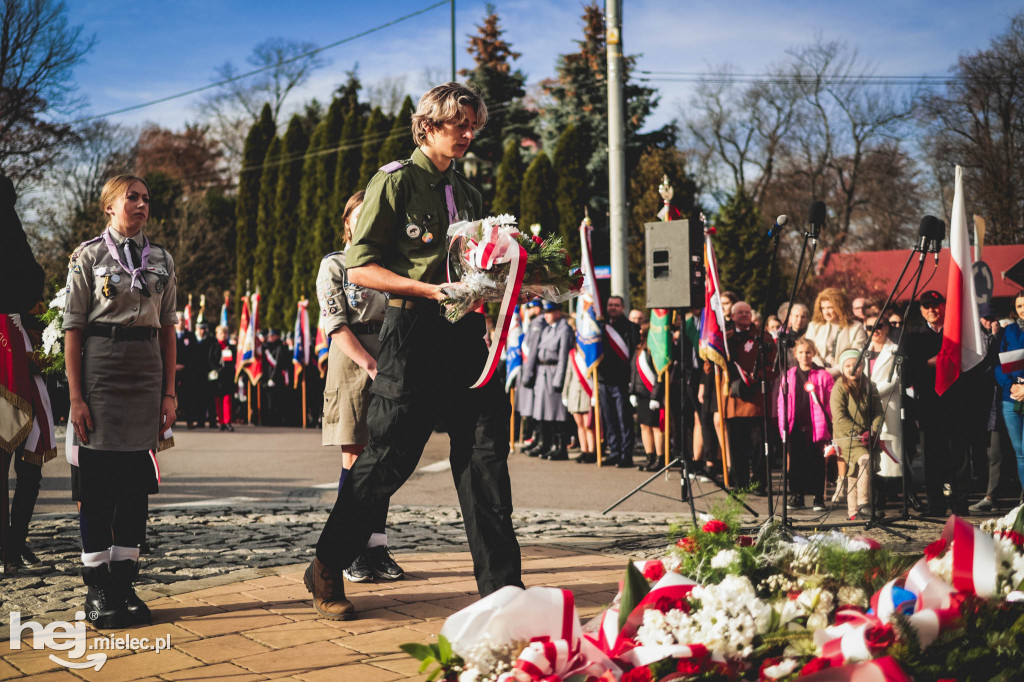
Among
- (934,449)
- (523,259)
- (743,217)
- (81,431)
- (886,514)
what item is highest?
(743,217)

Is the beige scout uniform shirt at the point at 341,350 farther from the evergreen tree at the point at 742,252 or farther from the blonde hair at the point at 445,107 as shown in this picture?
the evergreen tree at the point at 742,252

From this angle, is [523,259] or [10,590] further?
[10,590]

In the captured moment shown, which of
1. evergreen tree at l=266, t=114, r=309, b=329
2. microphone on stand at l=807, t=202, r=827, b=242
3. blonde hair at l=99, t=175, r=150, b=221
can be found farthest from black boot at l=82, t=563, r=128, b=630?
evergreen tree at l=266, t=114, r=309, b=329

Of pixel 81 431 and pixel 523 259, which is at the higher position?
pixel 523 259

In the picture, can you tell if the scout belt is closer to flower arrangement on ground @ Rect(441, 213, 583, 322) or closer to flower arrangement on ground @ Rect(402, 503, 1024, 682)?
flower arrangement on ground @ Rect(441, 213, 583, 322)

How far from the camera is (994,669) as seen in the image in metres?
2.20

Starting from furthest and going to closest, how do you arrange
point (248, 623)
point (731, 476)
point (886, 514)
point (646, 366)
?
point (646, 366) < point (731, 476) < point (886, 514) < point (248, 623)

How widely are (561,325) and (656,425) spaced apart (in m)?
2.21

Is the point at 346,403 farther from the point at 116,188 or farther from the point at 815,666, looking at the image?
the point at 815,666

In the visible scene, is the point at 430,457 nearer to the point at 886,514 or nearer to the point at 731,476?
the point at 731,476

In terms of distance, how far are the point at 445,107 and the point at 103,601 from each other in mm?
2619

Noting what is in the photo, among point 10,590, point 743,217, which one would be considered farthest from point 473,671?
point 743,217

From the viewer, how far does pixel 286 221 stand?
38375 mm

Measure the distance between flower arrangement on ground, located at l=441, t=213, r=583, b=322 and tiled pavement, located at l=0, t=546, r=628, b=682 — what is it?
4.39 ft
